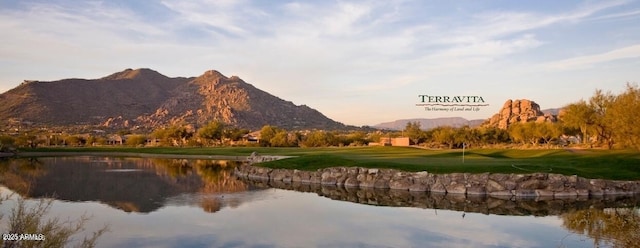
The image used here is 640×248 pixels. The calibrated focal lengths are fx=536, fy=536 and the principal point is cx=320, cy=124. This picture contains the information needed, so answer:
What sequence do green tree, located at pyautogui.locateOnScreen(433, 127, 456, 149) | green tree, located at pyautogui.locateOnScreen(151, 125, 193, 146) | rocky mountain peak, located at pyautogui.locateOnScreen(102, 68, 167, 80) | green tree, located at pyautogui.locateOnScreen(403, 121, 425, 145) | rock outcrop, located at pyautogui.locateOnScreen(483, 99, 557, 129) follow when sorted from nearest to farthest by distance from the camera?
green tree, located at pyautogui.locateOnScreen(433, 127, 456, 149)
green tree, located at pyautogui.locateOnScreen(403, 121, 425, 145)
green tree, located at pyautogui.locateOnScreen(151, 125, 193, 146)
rock outcrop, located at pyautogui.locateOnScreen(483, 99, 557, 129)
rocky mountain peak, located at pyautogui.locateOnScreen(102, 68, 167, 80)

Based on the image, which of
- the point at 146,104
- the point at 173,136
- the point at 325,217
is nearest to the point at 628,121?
the point at 325,217

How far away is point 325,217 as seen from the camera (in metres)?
18.6

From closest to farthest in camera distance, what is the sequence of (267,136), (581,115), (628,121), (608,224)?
(608,224)
(628,121)
(581,115)
(267,136)

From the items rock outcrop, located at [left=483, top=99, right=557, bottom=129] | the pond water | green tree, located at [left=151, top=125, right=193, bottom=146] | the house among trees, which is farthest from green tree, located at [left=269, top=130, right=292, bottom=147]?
rock outcrop, located at [left=483, top=99, right=557, bottom=129]

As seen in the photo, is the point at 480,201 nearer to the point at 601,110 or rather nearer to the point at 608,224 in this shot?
the point at 608,224

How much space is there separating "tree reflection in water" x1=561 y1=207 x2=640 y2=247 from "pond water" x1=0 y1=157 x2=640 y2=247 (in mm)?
32

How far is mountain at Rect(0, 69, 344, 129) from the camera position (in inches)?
5517

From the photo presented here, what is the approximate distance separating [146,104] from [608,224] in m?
164

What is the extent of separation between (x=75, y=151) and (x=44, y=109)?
73.6 meters

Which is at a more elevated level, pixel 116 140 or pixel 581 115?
pixel 581 115

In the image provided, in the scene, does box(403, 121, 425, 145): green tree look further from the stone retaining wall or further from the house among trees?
the house among trees

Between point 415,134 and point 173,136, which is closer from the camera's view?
point 415,134

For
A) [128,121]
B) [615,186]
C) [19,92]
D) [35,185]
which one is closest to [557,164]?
[615,186]

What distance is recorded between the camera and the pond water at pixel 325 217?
1447 cm
